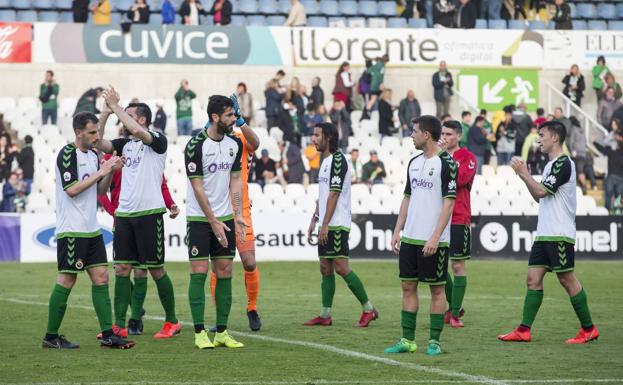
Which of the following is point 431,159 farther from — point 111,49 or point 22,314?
point 111,49

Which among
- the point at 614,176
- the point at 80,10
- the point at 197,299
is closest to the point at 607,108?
the point at 614,176

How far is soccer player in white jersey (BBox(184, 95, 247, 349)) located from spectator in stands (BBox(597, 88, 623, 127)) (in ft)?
81.0

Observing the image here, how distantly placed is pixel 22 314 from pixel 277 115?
17.1 meters

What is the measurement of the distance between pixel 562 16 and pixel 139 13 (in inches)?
493

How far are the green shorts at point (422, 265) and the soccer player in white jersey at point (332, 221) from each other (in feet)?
8.75

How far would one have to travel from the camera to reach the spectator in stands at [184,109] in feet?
102

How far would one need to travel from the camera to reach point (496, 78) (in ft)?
119

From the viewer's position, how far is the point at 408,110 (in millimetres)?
32969

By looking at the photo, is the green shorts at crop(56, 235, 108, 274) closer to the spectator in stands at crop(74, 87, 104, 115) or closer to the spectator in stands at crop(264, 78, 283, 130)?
the spectator in stands at crop(74, 87, 104, 115)

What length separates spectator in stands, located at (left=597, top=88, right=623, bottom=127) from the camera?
3472 centimetres

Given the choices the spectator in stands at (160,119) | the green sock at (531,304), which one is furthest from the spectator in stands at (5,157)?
the green sock at (531,304)

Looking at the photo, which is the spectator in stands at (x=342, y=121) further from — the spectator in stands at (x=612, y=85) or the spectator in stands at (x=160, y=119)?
the spectator in stands at (x=612, y=85)

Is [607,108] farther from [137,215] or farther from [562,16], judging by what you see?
[137,215]

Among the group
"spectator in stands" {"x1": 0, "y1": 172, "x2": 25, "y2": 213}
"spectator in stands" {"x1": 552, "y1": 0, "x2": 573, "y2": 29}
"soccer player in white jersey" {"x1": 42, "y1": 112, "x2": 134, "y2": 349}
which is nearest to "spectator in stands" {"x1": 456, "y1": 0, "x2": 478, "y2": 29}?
"spectator in stands" {"x1": 552, "y1": 0, "x2": 573, "y2": 29}
